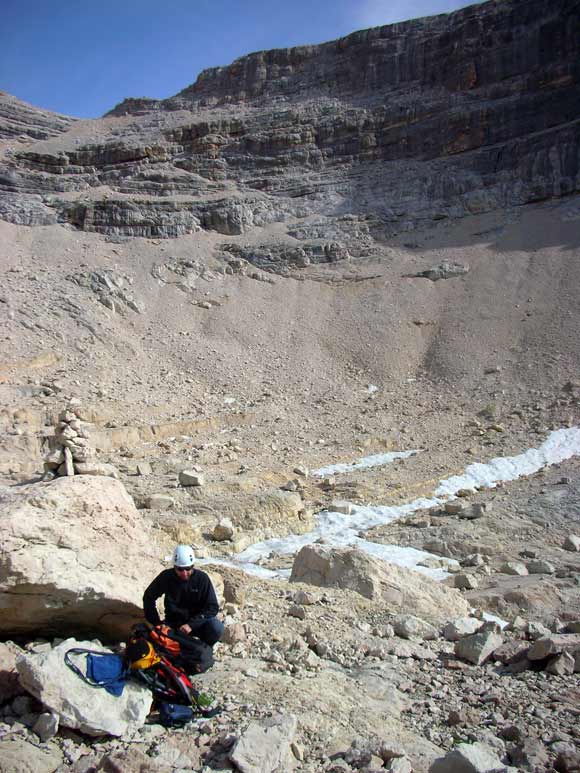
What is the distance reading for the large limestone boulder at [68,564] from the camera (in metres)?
4.54

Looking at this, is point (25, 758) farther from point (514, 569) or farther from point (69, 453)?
point (514, 569)

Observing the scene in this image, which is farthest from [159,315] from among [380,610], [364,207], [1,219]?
[380,610]

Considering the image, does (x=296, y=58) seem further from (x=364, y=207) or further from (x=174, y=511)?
(x=174, y=511)

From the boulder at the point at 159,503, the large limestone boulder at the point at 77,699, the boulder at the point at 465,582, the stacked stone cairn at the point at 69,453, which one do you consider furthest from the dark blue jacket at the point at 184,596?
the boulder at the point at 159,503

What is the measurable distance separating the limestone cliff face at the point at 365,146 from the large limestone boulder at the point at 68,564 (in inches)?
1441

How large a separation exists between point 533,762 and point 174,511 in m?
8.57

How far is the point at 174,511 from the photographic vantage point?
1141 cm

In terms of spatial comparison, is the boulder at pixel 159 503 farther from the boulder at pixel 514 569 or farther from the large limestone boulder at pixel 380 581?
the boulder at pixel 514 569

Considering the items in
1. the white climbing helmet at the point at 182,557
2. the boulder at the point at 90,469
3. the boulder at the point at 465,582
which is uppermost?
the white climbing helmet at the point at 182,557

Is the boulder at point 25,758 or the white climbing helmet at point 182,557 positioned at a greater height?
the white climbing helmet at point 182,557

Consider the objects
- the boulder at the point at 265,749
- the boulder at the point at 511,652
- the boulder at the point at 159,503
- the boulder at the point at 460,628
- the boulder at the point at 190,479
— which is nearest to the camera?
the boulder at the point at 265,749

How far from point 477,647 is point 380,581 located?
1960 millimetres

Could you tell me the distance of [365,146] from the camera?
1807 inches

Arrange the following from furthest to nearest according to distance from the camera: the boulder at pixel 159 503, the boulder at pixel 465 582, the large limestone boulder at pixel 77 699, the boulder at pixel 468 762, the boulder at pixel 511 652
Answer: the boulder at pixel 159 503
the boulder at pixel 465 582
the boulder at pixel 511 652
the large limestone boulder at pixel 77 699
the boulder at pixel 468 762
